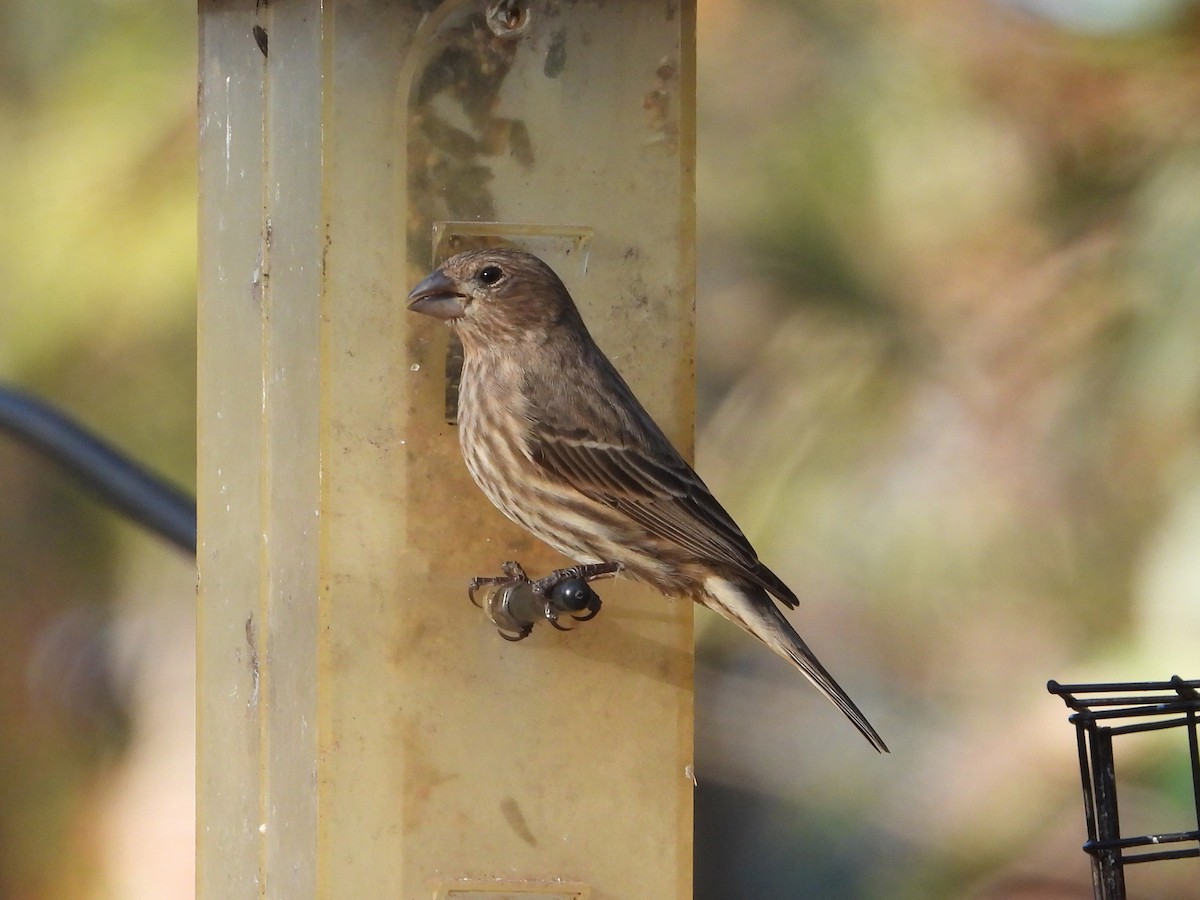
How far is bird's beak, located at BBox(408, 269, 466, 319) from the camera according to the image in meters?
4.66

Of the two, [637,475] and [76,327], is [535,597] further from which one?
[76,327]

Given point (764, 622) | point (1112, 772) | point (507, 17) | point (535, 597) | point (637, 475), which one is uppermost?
point (507, 17)

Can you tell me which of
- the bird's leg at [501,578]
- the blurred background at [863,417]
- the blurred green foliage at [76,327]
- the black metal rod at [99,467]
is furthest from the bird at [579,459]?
the blurred green foliage at [76,327]

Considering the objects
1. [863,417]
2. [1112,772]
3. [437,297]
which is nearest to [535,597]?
[437,297]

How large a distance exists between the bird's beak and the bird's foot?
23.7 inches

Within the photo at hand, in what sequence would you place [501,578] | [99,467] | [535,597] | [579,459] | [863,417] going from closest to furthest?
1. [535,597]
2. [501,578]
3. [579,459]
4. [99,467]
5. [863,417]

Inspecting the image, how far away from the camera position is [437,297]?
4680mm

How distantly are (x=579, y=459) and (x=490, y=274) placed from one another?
0.49m

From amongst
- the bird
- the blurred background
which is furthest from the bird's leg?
the blurred background

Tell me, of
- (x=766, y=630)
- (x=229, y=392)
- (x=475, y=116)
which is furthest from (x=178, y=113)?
(x=766, y=630)

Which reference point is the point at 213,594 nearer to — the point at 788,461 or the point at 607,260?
the point at 607,260

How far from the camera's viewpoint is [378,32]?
188 inches

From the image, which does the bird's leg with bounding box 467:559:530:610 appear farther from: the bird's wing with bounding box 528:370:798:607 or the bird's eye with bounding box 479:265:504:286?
the bird's eye with bounding box 479:265:504:286

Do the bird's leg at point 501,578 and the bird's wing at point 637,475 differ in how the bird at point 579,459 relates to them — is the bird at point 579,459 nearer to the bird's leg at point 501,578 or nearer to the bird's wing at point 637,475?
the bird's wing at point 637,475
